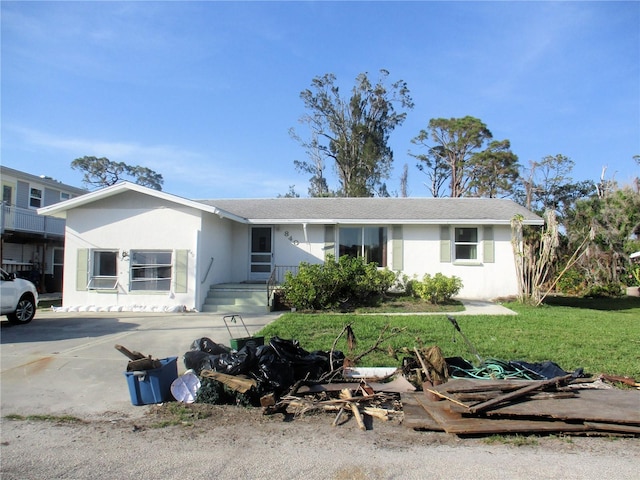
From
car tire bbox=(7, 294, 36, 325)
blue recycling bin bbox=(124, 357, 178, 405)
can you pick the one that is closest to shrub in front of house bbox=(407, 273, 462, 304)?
blue recycling bin bbox=(124, 357, 178, 405)

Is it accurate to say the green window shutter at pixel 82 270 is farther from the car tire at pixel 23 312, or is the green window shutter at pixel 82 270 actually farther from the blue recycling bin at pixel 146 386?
the blue recycling bin at pixel 146 386

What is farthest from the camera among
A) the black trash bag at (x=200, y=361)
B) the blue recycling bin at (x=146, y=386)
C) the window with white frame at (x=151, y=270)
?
the window with white frame at (x=151, y=270)

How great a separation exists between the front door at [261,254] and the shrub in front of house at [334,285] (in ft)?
10.7

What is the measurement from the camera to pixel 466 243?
55.5 ft

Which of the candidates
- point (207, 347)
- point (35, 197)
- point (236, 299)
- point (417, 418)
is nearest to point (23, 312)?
point (236, 299)

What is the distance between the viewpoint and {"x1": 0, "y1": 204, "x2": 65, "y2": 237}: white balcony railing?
19406 millimetres

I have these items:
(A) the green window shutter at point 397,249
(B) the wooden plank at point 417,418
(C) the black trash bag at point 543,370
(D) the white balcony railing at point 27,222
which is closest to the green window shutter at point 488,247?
(A) the green window shutter at point 397,249

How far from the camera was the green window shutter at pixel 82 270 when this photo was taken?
47.8 ft

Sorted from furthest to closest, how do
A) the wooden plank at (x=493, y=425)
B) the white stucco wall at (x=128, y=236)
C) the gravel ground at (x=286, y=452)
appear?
the white stucco wall at (x=128, y=236) < the wooden plank at (x=493, y=425) < the gravel ground at (x=286, y=452)

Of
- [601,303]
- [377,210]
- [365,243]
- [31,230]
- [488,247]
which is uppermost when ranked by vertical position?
Result: [377,210]

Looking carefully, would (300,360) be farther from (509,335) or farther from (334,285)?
(334,285)

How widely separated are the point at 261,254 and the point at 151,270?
14.3 ft

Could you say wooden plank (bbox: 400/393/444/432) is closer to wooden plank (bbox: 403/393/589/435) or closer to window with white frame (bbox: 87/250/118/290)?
wooden plank (bbox: 403/393/589/435)

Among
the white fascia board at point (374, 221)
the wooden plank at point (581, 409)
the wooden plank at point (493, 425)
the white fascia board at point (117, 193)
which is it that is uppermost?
the white fascia board at point (117, 193)
